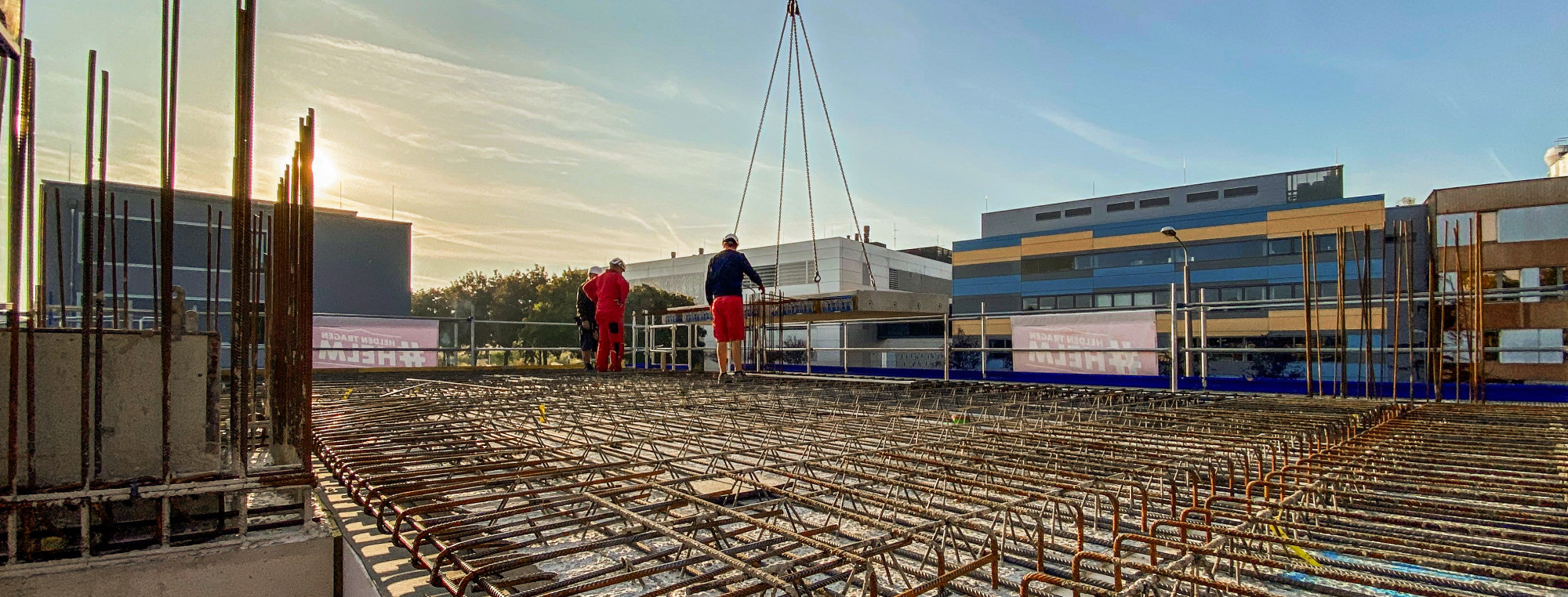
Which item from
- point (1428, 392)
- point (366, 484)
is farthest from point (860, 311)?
point (366, 484)

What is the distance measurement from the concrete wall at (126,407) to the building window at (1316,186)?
5216 cm

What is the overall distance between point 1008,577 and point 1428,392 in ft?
20.6

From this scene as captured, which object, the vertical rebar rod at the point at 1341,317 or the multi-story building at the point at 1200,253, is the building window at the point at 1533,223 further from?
the vertical rebar rod at the point at 1341,317

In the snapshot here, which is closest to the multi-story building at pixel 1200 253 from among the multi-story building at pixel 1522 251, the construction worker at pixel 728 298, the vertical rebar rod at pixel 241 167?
the multi-story building at pixel 1522 251

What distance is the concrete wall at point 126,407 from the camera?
2125 millimetres

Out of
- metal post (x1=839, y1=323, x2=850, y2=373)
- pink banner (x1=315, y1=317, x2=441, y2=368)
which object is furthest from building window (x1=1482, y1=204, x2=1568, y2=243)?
pink banner (x1=315, y1=317, x2=441, y2=368)

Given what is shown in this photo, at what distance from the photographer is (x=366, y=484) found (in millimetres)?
2496

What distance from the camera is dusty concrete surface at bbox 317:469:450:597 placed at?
1860 mm

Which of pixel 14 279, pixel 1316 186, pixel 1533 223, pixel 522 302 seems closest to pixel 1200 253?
pixel 1316 186

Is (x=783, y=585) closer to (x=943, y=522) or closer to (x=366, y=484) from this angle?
(x=943, y=522)

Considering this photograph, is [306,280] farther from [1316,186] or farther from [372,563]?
[1316,186]

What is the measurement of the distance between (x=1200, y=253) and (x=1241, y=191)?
14.5 feet

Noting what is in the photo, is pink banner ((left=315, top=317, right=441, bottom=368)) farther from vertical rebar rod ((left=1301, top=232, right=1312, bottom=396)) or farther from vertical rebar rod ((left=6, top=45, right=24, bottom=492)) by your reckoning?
vertical rebar rod ((left=1301, top=232, right=1312, bottom=396))

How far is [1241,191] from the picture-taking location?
46188 mm
